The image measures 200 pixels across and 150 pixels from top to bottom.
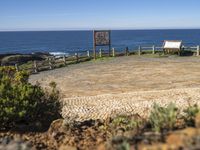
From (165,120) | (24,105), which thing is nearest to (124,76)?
(24,105)

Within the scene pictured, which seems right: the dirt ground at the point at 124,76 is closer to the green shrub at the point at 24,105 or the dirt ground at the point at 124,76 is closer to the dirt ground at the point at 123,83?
the dirt ground at the point at 123,83

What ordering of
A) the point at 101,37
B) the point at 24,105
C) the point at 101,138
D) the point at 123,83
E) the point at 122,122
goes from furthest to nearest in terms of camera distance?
the point at 101,37 < the point at 123,83 < the point at 24,105 < the point at 122,122 < the point at 101,138

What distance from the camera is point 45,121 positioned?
10.9 m

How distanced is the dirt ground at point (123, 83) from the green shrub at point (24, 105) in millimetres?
1014

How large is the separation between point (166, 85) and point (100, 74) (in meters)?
6.64

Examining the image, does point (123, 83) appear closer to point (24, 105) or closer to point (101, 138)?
point (24, 105)

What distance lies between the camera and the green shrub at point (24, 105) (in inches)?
382

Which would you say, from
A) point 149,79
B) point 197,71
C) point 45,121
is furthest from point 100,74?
point 45,121

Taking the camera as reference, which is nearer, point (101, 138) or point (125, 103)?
point (101, 138)

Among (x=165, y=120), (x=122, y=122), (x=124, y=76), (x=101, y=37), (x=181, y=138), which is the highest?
(x=181, y=138)

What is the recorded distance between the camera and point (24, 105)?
9.85 meters

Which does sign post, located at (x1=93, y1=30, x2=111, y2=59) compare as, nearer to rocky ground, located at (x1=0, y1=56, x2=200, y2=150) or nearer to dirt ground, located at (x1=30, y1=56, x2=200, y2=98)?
rocky ground, located at (x1=0, y1=56, x2=200, y2=150)

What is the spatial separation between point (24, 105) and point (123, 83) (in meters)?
14.3

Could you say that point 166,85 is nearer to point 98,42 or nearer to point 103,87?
point 103,87
